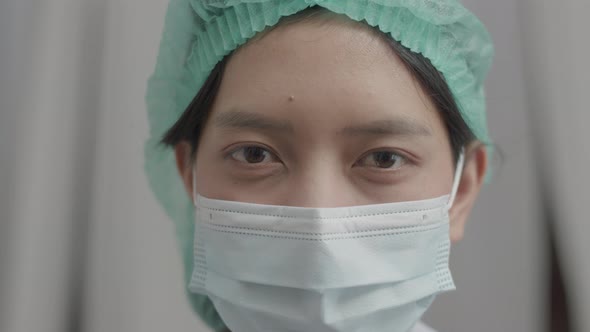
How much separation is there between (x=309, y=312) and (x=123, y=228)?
27.7 inches

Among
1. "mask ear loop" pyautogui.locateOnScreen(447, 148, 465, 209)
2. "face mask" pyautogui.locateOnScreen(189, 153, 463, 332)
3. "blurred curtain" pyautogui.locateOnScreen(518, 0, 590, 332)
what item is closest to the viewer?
"face mask" pyautogui.locateOnScreen(189, 153, 463, 332)

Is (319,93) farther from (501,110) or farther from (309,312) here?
(501,110)

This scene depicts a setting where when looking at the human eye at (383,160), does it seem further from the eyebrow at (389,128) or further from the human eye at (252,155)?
the human eye at (252,155)

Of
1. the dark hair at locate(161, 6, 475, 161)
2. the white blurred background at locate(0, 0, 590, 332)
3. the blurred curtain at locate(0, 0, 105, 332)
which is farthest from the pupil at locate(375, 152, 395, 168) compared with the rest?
the blurred curtain at locate(0, 0, 105, 332)

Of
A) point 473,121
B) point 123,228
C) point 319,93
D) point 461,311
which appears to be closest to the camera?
point 319,93

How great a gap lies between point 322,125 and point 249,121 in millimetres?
124

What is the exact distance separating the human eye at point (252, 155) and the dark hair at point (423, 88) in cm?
11

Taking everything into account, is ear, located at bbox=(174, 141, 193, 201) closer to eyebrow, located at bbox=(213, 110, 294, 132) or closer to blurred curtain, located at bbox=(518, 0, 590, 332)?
eyebrow, located at bbox=(213, 110, 294, 132)

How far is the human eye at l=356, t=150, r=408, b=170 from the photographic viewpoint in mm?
906

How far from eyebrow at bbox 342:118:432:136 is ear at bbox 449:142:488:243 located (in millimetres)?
218

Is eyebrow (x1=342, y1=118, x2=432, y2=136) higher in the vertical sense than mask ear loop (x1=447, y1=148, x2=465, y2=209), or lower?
higher

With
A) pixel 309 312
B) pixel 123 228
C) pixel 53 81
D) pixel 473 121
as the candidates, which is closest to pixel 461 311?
pixel 473 121

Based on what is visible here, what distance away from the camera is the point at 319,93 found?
85cm

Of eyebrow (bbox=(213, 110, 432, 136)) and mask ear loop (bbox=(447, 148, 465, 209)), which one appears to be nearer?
eyebrow (bbox=(213, 110, 432, 136))
